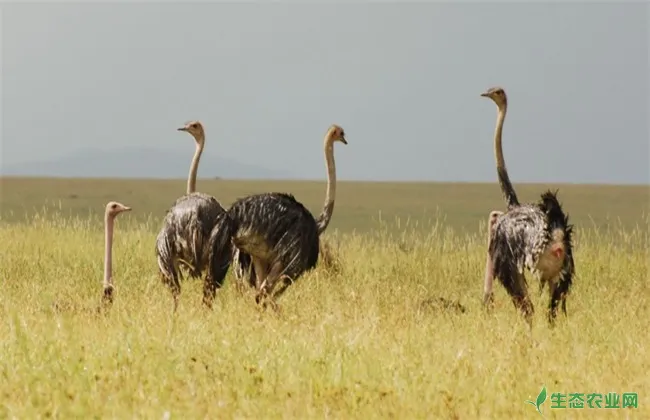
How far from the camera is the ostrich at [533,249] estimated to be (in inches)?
326

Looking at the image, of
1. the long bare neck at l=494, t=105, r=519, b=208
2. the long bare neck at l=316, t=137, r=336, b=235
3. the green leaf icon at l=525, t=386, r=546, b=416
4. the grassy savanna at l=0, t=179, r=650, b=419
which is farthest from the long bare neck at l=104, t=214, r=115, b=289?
the green leaf icon at l=525, t=386, r=546, b=416

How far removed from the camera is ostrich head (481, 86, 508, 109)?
10016 millimetres

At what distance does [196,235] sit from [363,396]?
3280 mm

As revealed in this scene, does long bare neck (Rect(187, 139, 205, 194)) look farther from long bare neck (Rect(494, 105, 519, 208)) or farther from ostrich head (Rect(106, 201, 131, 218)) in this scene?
long bare neck (Rect(494, 105, 519, 208))

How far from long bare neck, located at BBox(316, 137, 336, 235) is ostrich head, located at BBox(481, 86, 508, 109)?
A: 149 centimetres

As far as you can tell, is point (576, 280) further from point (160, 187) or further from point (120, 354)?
point (160, 187)

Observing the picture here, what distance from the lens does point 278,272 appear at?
8586 millimetres

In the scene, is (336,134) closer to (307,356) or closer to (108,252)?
(108,252)

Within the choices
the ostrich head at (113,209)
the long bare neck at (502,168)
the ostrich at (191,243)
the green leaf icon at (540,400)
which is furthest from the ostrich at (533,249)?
the ostrich head at (113,209)

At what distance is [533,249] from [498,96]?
7.12 ft

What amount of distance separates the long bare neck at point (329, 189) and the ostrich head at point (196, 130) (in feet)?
4.96

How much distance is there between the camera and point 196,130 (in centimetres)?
1082

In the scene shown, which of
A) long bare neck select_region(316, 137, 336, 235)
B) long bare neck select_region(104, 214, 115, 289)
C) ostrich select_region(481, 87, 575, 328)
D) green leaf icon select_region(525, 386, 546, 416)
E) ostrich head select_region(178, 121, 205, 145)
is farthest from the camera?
ostrich head select_region(178, 121, 205, 145)

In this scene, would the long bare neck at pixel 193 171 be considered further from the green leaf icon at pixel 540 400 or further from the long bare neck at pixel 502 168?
the green leaf icon at pixel 540 400
